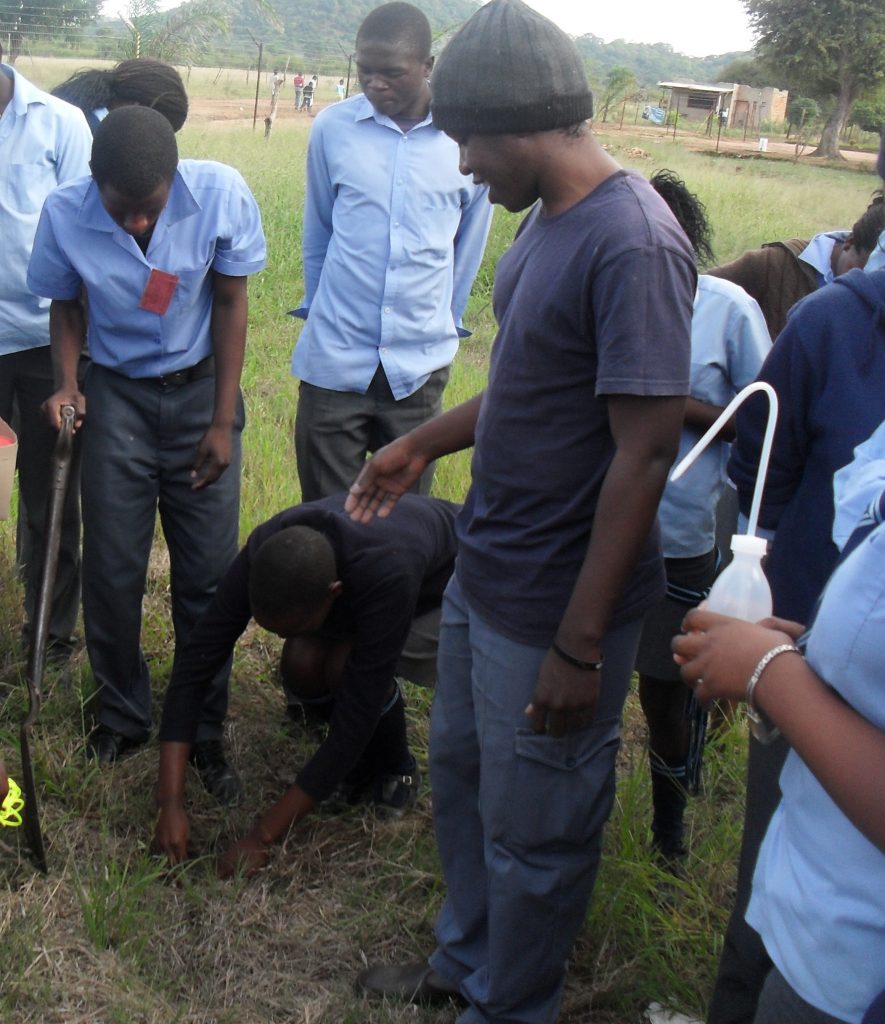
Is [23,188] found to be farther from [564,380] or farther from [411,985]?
[411,985]

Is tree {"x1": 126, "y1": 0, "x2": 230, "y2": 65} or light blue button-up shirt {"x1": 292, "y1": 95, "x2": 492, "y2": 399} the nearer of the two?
light blue button-up shirt {"x1": 292, "y1": 95, "x2": 492, "y2": 399}

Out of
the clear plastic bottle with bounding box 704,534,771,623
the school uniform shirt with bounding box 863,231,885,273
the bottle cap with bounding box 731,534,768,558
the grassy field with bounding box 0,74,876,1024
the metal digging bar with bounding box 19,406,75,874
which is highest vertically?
the school uniform shirt with bounding box 863,231,885,273

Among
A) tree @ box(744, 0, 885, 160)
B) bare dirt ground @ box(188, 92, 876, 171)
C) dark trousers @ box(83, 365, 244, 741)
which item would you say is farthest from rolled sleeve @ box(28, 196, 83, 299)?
tree @ box(744, 0, 885, 160)

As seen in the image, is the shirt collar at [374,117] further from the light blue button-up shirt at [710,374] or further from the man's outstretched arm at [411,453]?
the man's outstretched arm at [411,453]

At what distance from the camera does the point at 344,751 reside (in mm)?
2676

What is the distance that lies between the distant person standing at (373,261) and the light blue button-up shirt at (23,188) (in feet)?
2.43

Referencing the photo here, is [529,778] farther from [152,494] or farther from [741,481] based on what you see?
[152,494]

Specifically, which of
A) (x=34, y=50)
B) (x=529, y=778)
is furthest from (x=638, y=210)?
(x=34, y=50)

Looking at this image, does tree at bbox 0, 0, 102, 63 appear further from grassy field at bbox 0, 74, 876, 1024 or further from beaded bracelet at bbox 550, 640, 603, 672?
beaded bracelet at bbox 550, 640, 603, 672

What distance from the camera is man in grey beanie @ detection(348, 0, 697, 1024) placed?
1.74 metres

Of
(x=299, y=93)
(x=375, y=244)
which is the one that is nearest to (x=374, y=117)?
(x=375, y=244)

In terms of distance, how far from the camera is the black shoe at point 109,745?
306 centimetres

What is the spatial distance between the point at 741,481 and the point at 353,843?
137 centimetres

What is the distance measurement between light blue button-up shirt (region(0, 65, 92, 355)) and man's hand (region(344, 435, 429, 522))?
1.53m
